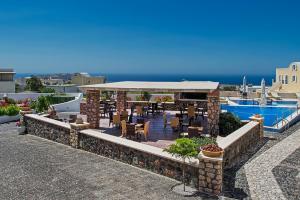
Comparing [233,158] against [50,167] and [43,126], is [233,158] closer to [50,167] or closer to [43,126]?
[50,167]

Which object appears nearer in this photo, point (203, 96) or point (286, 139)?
point (286, 139)

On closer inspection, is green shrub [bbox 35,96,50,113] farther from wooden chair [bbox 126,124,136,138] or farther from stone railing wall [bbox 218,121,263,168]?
stone railing wall [bbox 218,121,263,168]

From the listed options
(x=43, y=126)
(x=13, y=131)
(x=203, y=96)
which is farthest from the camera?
(x=203, y=96)

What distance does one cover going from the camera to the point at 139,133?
15492 millimetres

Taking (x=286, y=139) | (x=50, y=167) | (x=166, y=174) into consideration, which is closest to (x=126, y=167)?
(x=166, y=174)

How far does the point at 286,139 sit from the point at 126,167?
9.46 meters

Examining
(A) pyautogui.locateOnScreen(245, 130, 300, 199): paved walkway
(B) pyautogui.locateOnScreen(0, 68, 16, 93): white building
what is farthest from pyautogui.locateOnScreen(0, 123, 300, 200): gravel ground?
(B) pyautogui.locateOnScreen(0, 68, 16, 93): white building

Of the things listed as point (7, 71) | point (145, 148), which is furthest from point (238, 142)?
point (7, 71)

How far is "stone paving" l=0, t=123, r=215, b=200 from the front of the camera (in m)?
9.27

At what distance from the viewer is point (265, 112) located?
89.4 ft

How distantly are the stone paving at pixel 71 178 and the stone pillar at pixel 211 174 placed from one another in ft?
1.46

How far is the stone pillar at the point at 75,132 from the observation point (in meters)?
14.5

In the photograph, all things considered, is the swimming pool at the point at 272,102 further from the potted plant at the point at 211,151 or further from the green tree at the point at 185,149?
the green tree at the point at 185,149

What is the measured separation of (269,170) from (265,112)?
54.0 feet
